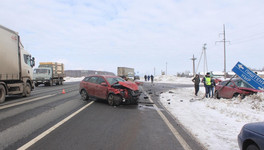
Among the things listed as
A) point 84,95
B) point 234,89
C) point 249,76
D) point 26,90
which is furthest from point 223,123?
point 26,90

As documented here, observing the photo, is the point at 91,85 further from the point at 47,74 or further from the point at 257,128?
the point at 47,74

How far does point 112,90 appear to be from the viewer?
9.59 metres

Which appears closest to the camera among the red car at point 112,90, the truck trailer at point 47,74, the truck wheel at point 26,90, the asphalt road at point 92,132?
the asphalt road at point 92,132

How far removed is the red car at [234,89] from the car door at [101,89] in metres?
7.21

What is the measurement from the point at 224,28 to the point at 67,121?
42.3 meters

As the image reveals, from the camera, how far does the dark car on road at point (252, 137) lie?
276cm

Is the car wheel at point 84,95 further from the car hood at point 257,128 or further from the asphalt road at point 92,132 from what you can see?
the car hood at point 257,128

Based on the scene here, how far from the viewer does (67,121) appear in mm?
6254

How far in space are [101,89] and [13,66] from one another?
5835mm

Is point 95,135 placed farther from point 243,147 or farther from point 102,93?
point 102,93

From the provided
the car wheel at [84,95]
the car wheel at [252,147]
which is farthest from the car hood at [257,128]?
the car wheel at [84,95]

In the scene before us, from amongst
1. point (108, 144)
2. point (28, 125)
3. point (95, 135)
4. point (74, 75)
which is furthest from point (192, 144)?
point (74, 75)

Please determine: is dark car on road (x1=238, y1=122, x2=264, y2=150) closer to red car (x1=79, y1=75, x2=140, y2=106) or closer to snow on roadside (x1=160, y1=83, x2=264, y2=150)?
snow on roadside (x1=160, y1=83, x2=264, y2=150)

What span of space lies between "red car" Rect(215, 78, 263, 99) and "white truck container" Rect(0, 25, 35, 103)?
42.0 feet
